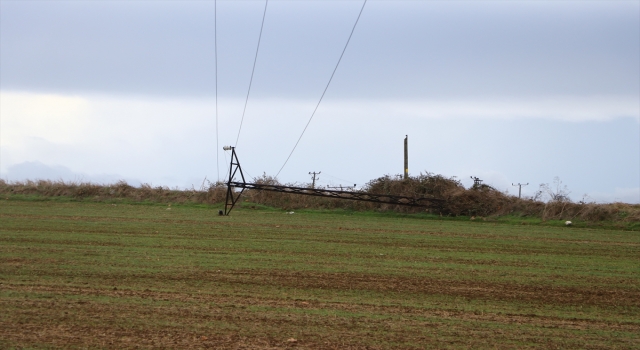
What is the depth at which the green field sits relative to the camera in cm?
787

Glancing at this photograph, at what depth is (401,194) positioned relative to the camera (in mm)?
32406

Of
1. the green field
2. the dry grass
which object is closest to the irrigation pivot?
the dry grass

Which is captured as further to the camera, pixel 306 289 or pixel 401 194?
pixel 401 194

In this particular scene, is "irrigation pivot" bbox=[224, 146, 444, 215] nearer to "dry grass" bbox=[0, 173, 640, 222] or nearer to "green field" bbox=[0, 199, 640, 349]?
"dry grass" bbox=[0, 173, 640, 222]

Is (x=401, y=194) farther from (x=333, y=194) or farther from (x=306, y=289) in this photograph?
(x=306, y=289)

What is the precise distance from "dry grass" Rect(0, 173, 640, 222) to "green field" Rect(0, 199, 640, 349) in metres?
6.64

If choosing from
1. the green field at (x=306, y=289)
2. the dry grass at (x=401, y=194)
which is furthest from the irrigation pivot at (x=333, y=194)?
the green field at (x=306, y=289)

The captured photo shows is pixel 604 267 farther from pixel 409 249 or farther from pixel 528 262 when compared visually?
pixel 409 249

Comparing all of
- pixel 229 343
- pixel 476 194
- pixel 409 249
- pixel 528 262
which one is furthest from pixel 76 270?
pixel 476 194

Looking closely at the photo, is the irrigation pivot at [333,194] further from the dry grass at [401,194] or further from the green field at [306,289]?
the green field at [306,289]

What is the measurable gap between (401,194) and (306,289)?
22116mm

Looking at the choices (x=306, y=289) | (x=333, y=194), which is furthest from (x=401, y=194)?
(x=306, y=289)

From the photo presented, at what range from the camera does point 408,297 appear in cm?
1032

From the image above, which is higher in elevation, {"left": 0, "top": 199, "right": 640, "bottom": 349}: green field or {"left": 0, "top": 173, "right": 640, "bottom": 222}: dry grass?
{"left": 0, "top": 173, "right": 640, "bottom": 222}: dry grass
